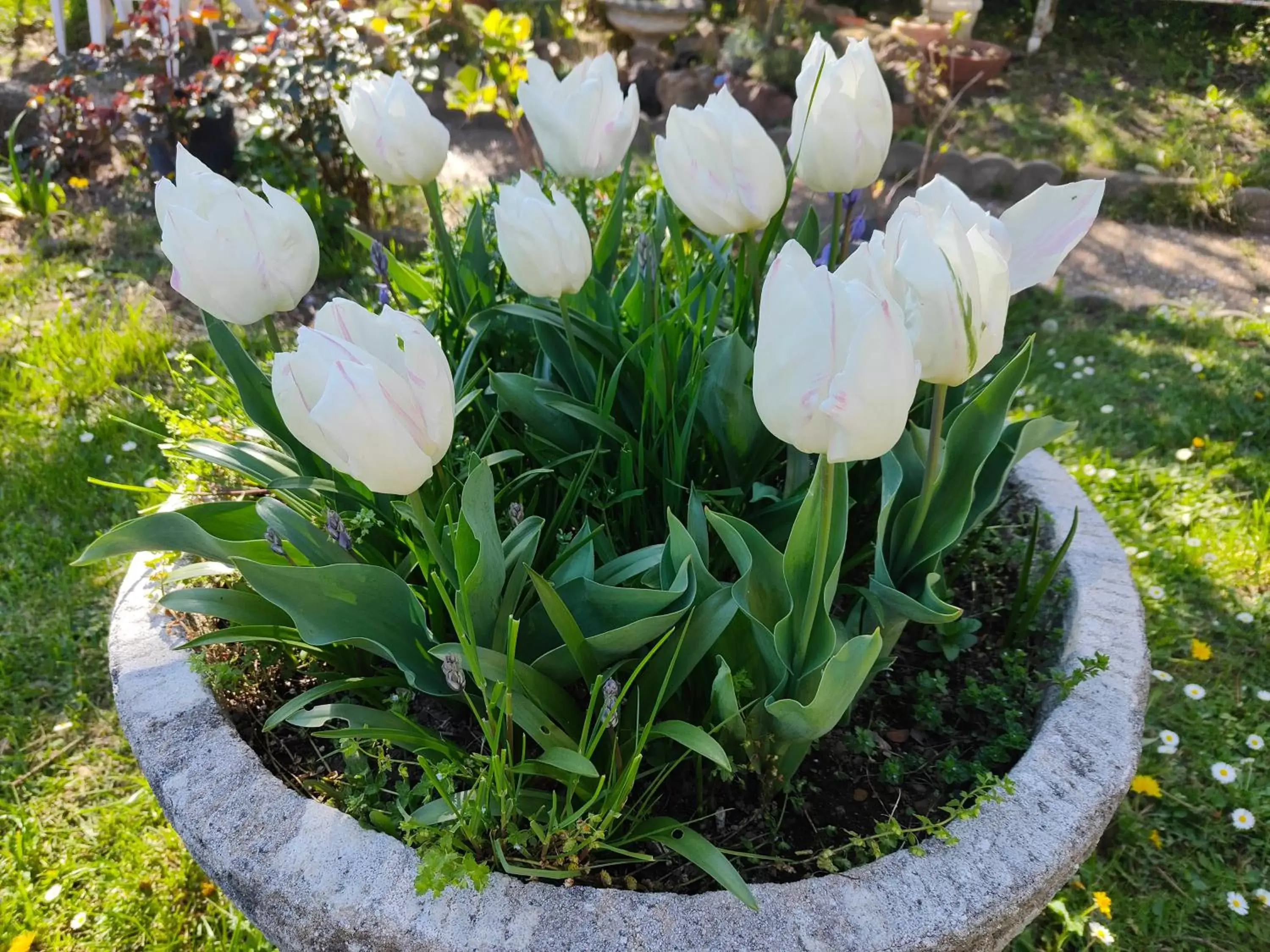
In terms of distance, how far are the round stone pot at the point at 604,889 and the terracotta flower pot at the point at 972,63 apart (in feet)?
15.9

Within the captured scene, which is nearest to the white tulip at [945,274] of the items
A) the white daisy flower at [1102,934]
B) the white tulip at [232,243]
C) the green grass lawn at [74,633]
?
the white tulip at [232,243]

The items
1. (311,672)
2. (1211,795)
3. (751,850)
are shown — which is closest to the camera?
(751,850)

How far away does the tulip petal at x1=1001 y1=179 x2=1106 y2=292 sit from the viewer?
95cm

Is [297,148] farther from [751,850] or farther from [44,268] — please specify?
[751,850]

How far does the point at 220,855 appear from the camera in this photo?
99cm

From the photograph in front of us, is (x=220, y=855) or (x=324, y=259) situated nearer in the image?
(x=220, y=855)

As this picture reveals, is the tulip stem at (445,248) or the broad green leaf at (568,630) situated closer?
the broad green leaf at (568,630)

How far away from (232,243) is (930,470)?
787 mm

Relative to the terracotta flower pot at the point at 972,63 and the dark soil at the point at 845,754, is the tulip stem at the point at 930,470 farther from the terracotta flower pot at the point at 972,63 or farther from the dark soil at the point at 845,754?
the terracotta flower pot at the point at 972,63

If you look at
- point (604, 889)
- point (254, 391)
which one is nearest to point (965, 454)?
point (604, 889)

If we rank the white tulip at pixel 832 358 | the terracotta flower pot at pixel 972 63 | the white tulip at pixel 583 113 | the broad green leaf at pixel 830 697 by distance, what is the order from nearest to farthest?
1. the white tulip at pixel 832 358
2. the broad green leaf at pixel 830 697
3. the white tulip at pixel 583 113
4. the terracotta flower pot at pixel 972 63

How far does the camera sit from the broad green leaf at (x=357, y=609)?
95 centimetres

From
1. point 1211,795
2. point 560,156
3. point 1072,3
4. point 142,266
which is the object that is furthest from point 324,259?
point 1072,3

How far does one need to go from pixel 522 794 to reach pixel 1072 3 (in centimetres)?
687
